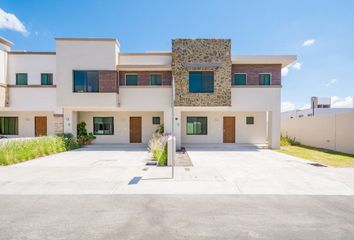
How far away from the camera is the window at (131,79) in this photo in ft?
56.7

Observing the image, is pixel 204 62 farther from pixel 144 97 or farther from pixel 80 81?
pixel 80 81

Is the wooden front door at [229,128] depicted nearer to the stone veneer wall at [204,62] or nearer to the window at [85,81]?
the stone veneer wall at [204,62]

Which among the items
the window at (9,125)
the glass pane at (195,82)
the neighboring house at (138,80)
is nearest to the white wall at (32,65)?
the neighboring house at (138,80)

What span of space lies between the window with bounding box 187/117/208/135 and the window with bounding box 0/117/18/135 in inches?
653

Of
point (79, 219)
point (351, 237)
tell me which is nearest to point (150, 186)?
point (79, 219)

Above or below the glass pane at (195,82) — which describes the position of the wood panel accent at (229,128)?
below

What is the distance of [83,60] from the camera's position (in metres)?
16.4

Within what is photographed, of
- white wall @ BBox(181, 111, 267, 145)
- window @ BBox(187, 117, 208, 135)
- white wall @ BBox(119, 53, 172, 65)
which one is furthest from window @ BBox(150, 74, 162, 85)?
window @ BBox(187, 117, 208, 135)

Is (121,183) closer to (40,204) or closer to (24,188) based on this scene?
(40,204)

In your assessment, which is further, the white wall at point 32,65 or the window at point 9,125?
the window at point 9,125

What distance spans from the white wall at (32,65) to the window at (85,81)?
2.98 meters

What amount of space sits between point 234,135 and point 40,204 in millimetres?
16833

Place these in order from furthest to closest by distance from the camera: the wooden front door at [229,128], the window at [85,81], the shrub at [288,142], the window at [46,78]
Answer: the shrub at [288,142]
the wooden front door at [229,128]
the window at [46,78]
the window at [85,81]

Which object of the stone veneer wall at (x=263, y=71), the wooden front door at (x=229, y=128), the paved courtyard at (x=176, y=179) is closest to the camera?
the paved courtyard at (x=176, y=179)
